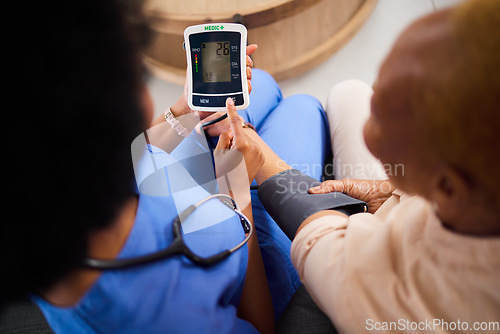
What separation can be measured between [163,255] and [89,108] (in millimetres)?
174

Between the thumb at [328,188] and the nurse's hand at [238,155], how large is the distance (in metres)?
0.12

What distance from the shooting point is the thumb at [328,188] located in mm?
577

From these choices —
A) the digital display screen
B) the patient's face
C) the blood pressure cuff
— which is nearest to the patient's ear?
the patient's face

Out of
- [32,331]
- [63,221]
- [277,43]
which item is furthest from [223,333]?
[277,43]

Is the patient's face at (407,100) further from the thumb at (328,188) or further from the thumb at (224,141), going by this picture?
the thumb at (224,141)

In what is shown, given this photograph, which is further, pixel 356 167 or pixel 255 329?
pixel 356 167

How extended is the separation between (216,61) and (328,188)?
0.35 metres

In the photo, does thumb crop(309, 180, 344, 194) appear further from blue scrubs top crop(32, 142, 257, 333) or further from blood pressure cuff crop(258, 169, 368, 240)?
blue scrubs top crop(32, 142, 257, 333)

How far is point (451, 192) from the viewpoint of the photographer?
0.93 feet

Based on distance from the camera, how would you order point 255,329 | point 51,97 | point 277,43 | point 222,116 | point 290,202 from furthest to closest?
point 277,43
point 222,116
point 290,202
point 255,329
point 51,97

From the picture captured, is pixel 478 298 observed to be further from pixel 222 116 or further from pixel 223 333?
pixel 222 116

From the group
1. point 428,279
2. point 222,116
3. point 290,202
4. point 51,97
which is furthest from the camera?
point 222,116

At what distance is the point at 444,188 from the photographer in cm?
29

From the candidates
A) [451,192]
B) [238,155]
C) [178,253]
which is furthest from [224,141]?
[451,192]
